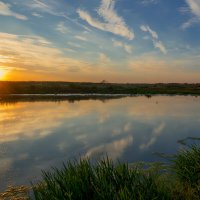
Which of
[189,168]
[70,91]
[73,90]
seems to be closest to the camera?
[189,168]

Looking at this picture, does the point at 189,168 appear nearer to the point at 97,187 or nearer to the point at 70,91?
the point at 97,187

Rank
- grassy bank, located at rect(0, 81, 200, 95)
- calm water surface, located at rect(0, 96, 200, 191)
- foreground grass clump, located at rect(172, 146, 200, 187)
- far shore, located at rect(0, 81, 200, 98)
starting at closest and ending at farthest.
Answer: foreground grass clump, located at rect(172, 146, 200, 187)
calm water surface, located at rect(0, 96, 200, 191)
far shore, located at rect(0, 81, 200, 98)
grassy bank, located at rect(0, 81, 200, 95)


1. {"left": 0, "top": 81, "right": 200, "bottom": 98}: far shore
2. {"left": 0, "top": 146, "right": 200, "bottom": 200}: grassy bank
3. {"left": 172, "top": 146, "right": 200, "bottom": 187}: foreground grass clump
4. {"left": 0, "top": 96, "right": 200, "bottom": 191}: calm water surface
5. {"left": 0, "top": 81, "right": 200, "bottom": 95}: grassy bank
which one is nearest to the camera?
{"left": 0, "top": 146, "right": 200, "bottom": 200}: grassy bank

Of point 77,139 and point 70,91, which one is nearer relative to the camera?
point 77,139

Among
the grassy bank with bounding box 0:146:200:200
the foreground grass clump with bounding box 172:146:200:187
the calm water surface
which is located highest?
the grassy bank with bounding box 0:146:200:200

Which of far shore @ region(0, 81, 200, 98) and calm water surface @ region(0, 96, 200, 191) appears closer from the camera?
calm water surface @ region(0, 96, 200, 191)

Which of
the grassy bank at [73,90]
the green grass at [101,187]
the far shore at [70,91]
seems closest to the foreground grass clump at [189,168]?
the green grass at [101,187]

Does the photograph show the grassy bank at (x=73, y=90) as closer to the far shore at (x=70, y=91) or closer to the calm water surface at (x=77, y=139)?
the far shore at (x=70, y=91)

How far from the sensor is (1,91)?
8038 centimetres

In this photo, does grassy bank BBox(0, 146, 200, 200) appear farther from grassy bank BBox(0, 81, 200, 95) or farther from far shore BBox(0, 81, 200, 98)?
grassy bank BBox(0, 81, 200, 95)

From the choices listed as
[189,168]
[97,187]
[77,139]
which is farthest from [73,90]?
[97,187]

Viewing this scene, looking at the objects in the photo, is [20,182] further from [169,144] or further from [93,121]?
[93,121]

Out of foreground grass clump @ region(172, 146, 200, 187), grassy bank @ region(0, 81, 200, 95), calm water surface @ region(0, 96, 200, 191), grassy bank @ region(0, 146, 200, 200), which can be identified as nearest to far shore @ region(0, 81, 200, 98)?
grassy bank @ region(0, 81, 200, 95)

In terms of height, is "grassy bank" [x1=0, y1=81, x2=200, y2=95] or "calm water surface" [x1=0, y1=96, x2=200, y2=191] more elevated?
"grassy bank" [x1=0, y1=81, x2=200, y2=95]
